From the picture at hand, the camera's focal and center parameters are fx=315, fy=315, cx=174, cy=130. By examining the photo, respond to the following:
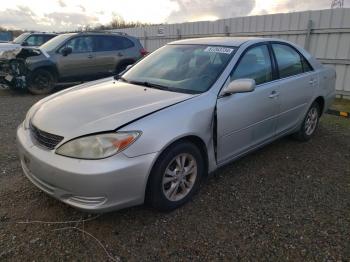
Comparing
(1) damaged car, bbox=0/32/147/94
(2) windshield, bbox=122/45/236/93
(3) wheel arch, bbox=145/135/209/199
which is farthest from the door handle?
(1) damaged car, bbox=0/32/147/94

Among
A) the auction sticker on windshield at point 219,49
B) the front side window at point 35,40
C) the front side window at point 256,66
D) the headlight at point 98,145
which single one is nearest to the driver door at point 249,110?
the front side window at point 256,66

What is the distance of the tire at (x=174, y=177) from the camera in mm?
2691

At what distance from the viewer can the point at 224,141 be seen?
129 inches

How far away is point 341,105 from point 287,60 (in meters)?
4.05

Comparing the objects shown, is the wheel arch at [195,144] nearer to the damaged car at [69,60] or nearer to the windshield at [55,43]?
the damaged car at [69,60]

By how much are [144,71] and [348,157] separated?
Answer: 3.06m

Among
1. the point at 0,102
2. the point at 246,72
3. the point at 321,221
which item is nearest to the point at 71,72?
the point at 0,102

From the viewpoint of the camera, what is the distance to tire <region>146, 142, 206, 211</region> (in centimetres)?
269

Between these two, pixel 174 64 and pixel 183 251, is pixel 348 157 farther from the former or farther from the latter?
pixel 183 251

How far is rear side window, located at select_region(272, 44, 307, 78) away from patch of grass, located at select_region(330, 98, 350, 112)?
3.29 m

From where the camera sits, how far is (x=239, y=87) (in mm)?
3104

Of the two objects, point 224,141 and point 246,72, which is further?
point 246,72

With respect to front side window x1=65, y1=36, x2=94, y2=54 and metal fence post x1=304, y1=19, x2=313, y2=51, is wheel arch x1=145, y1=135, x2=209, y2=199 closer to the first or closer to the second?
metal fence post x1=304, y1=19, x2=313, y2=51

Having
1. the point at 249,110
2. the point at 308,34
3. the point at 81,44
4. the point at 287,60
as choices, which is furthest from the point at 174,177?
the point at 81,44
